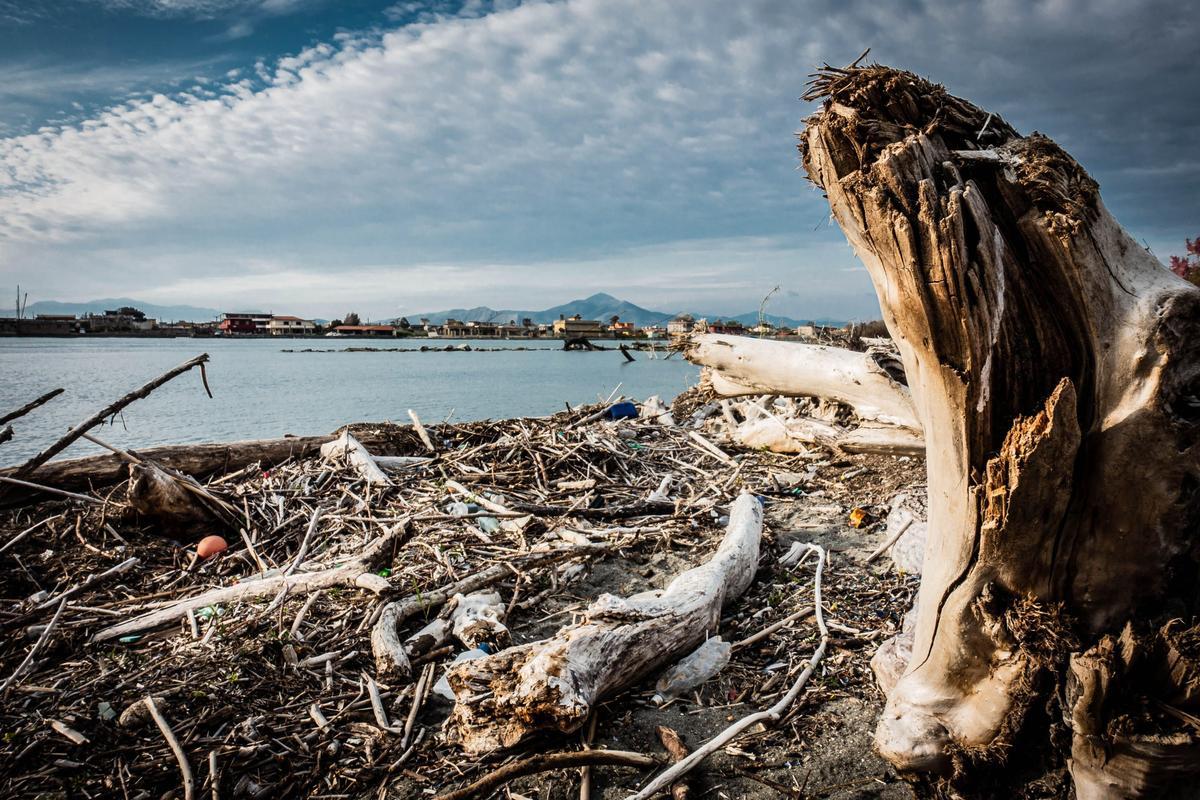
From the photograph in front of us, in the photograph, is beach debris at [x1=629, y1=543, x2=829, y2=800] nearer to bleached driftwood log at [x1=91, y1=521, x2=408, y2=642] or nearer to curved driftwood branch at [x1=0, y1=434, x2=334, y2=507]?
bleached driftwood log at [x1=91, y1=521, x2=408, y2=642]

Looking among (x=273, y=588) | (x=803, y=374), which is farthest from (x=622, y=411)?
(x=273, y=588)

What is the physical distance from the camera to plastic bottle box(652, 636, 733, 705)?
354cm

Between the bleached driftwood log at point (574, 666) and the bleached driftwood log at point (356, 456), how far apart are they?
4414mm

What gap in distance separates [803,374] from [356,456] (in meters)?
6.11

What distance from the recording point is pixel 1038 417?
2.12 metres

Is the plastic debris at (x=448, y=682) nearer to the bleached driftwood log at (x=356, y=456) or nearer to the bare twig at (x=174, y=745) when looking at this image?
the bare twig at (x=174, y=745)

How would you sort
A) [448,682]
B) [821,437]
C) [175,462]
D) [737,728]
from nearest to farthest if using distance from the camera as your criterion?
[737,728] → [448,682] → [175,462] → [821,437]

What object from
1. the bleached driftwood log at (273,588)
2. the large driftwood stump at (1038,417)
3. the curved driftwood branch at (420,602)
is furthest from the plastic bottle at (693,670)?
the bleached driftwood log at (273,588)

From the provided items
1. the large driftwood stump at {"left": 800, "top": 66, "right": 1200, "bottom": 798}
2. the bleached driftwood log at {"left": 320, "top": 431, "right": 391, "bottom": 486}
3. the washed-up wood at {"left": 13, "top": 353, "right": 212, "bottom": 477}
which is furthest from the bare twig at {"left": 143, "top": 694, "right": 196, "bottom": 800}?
the bleached driftwood log at {"left": 320, "top": 431, "right": 391, "bottom": 486}

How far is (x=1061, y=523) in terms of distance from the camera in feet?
7.32

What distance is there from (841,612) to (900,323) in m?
2.70

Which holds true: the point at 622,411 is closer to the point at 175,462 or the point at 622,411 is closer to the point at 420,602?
the point at 175,462

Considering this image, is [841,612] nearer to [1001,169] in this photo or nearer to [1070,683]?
[1070,683]

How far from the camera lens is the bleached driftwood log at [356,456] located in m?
7.31
